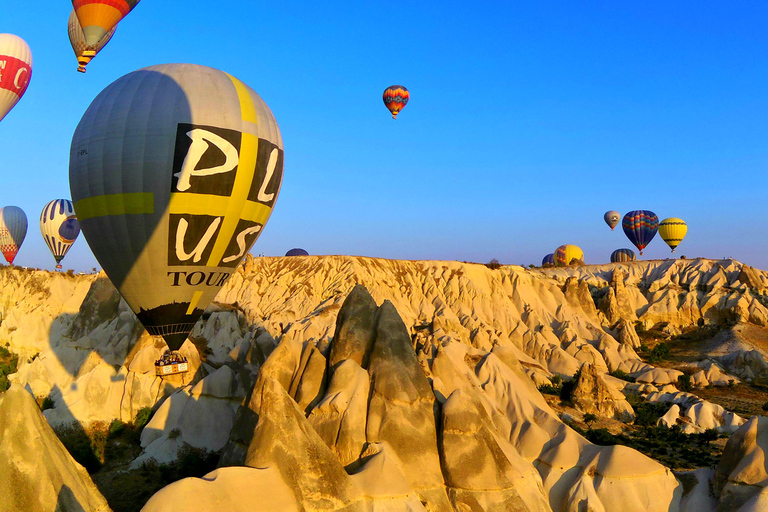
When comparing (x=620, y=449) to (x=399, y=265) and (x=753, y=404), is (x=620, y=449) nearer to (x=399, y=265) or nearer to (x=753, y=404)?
(x=753, y=404)

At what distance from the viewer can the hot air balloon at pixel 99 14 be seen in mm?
48094

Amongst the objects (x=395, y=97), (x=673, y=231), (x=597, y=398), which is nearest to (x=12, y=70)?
(x=395, y=97)

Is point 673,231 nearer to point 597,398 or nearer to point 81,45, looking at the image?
point 597,398

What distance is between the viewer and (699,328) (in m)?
66.6

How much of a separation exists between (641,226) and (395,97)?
4507 cm

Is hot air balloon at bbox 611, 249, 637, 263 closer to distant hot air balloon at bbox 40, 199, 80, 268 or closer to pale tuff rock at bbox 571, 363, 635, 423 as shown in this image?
pale tuff rock at bbox 571, 363, 635, 423

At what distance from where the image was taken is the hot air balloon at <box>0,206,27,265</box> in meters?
76.5

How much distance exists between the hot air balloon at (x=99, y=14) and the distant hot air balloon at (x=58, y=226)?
28.7 meters

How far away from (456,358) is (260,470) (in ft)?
61.6

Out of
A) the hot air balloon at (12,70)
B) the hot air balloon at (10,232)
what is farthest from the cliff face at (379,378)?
the hot air balloon at (12,70)

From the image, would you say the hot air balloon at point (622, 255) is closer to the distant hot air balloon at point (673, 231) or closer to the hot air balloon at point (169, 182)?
the distant hot air balloon at point (673, 231)

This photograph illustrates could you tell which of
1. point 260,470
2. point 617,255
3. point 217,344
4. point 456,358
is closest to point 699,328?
point 617,255

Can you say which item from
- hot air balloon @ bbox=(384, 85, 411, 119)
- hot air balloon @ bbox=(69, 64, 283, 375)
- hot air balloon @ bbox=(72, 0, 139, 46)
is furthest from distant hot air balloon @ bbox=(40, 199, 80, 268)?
hot air balloon @ bbox=(69, 64, 283, 375)

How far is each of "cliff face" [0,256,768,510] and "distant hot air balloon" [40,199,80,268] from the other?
9.85 metres
